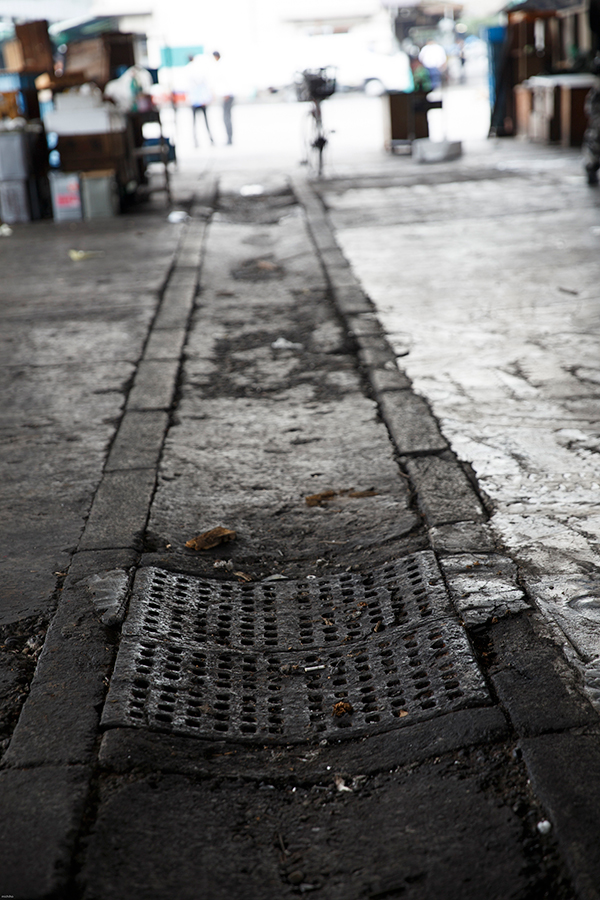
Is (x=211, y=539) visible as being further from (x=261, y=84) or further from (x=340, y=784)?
(x=261, y=84)

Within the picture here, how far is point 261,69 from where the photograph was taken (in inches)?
1238

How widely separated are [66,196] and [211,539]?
299 inches

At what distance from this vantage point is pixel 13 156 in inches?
360

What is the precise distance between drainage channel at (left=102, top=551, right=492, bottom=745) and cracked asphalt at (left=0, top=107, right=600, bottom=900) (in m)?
0.01

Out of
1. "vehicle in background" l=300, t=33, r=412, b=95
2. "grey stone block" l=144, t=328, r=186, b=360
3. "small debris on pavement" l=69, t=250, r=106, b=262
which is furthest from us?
"vehicle in background" l=300, t=33, r=412, b=95

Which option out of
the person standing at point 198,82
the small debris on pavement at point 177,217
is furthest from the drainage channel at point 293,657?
the person standing at point 198,82

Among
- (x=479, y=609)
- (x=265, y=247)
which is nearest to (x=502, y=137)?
(x=265, y=247)

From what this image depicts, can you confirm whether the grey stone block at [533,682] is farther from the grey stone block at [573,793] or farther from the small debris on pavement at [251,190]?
the small debris on pavement at [251,190]

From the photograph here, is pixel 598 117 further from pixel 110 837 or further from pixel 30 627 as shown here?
pixel 110 837

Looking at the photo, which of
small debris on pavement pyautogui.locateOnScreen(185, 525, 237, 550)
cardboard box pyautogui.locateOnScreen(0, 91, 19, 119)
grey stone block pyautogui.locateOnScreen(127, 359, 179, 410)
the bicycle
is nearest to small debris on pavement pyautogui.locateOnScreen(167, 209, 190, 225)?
cardboard box pyautogui.locateOnScreen(0, 91, 19, 119)

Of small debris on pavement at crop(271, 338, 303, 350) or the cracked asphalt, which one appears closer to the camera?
the cracked asphalt

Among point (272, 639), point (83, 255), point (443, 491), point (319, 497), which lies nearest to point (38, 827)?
point (272, 639)

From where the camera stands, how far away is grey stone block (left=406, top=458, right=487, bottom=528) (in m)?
2.77

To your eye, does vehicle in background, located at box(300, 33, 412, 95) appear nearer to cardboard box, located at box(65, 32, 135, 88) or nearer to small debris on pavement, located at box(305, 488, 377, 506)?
cardboard box, located at box(65, 32, 135, 88)
